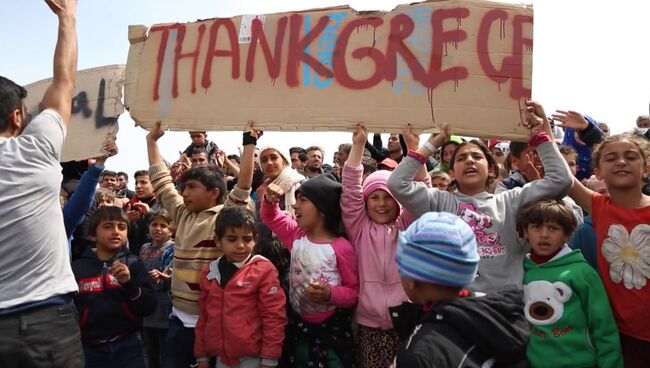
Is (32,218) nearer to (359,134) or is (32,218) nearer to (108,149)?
(108,149)

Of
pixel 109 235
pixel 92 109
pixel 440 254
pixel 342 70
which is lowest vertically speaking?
pixel 109 235

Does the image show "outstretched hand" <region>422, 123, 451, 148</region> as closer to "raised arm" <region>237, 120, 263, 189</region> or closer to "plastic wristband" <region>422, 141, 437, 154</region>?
"plastic wristband" <region>422, 141, 437, 154</region>

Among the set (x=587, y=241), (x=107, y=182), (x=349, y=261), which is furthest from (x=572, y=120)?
(x=107, y=182)

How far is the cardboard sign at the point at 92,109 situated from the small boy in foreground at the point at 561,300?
9.49ft

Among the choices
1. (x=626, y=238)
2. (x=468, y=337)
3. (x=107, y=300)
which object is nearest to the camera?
(x=468, y=337)

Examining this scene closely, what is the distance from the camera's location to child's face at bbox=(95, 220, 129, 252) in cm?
390

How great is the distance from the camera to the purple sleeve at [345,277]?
10.8 ft

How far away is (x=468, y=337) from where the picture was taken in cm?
180

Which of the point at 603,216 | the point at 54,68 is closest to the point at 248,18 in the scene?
the point at 54,68

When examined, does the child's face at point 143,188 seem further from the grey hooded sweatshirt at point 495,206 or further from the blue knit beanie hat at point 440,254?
the blue knit beanie hat at point 440,254

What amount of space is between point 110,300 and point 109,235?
1.53ft

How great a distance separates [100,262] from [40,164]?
1.69 metres

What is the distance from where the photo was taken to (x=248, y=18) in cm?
378

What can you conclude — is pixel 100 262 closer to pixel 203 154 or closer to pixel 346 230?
pixel 346 230
